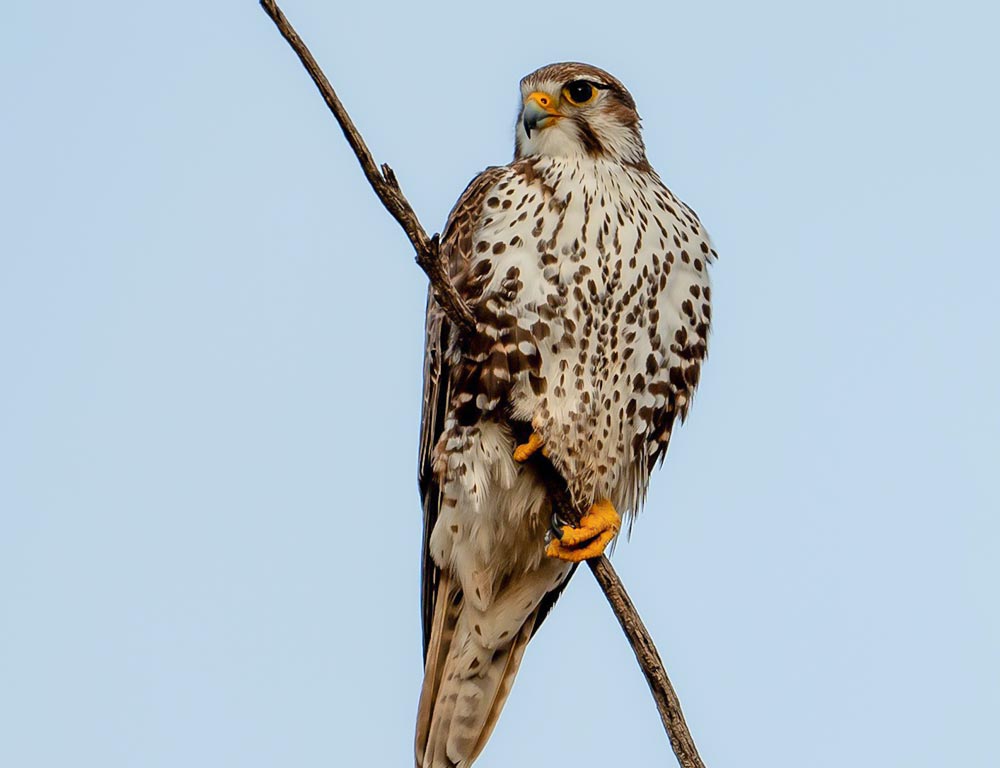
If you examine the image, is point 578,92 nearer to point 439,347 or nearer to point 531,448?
point 439,347

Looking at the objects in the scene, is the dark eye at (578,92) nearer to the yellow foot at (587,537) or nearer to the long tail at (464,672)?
the yellow foot at (587,537)

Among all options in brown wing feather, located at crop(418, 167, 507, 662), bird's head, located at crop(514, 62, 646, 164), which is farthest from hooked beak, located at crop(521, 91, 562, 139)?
brown wing feather, located at crop(418, 167, 507, 662)

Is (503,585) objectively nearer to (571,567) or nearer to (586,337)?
(571,567)

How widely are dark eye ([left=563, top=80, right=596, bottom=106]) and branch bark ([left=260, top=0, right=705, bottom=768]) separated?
124cm

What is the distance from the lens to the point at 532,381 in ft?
15.4

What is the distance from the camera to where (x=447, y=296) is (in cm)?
397

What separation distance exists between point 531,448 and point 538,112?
124 cm

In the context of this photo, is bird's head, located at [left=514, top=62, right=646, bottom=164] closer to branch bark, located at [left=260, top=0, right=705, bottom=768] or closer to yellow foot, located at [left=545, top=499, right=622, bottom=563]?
branch bark, located at [left=260, top=0, right=705, bottom=768]

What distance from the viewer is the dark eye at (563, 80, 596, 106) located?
5.22m

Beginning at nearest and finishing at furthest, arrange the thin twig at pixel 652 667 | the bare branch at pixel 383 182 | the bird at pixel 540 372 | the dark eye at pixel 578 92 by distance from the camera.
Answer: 1. the bare branch at pixel 383 182
2. the thin twig at pixel 652 667
3. the bird at pixel 540 372
4. the dark eye at pixel 578 92

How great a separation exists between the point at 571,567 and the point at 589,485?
1.80ft

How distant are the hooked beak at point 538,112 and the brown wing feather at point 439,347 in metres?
0.19

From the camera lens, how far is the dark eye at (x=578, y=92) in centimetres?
522

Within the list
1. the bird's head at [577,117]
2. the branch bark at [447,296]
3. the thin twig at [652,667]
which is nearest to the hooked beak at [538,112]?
the bird's head at [577,117]
